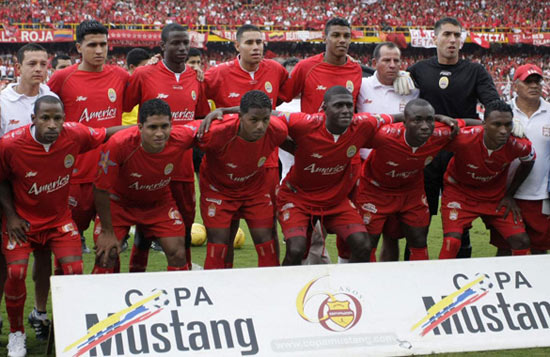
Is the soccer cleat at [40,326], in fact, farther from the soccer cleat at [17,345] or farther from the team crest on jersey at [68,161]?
the team crest on jersey at [68,161]

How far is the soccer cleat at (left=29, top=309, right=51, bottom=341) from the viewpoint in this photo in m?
5.58

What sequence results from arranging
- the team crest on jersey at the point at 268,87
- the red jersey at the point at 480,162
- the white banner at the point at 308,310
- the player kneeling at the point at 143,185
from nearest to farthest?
the white banner at the point at 308,310 → the player kneeling at the point at 143,185 → the red jersey at the point at 480,162 → the team crest on jersey at the point at 268,87

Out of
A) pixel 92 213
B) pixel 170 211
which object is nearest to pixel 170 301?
pixel 170 211

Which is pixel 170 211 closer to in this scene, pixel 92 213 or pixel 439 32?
pixel 92 213

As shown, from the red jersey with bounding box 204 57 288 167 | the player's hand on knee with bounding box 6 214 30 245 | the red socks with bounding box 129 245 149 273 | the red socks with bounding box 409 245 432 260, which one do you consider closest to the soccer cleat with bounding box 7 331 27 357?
the player's hand on knee with bounding box 6 214 30 245

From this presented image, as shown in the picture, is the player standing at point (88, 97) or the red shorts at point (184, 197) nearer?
the player standing at point (88, 97)

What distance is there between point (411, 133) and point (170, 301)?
2637 millimetres

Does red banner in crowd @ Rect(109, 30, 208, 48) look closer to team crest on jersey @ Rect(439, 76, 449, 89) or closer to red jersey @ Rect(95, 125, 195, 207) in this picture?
team crest on jersey @ Rect(439, 76, 449, 89)

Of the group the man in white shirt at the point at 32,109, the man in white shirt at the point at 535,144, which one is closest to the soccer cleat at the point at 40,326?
the man in white shirt at the point at 32,109

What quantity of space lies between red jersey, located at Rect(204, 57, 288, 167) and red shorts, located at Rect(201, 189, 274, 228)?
2.25 feet

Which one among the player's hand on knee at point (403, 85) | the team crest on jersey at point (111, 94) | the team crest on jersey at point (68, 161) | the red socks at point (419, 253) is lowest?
the red socks at point (419, 253)

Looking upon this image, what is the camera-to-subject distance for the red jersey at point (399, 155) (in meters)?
6.14

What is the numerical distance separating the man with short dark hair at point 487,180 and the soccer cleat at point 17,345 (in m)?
3.64

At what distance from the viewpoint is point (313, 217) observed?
621 centimetres
